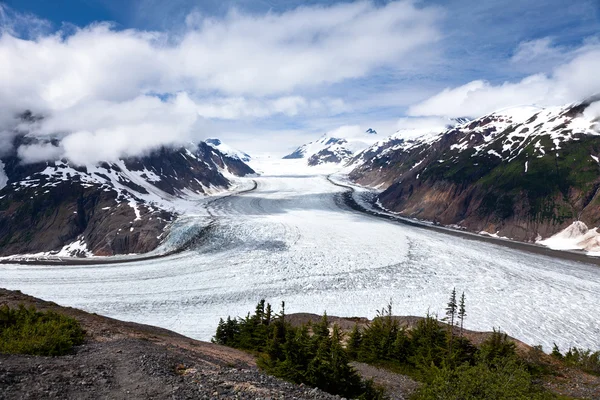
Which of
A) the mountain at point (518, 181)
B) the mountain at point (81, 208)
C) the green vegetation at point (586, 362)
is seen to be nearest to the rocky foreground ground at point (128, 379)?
the green vegetation at point (586, 362)

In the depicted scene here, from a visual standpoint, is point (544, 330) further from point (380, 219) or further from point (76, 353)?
point (380, 219)

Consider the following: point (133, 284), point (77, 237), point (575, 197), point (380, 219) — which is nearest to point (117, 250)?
point (77, 237)

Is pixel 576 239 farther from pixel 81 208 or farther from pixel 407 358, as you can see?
pixel 81 208

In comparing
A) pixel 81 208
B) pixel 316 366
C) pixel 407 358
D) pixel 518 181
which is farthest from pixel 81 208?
pixel 518 181

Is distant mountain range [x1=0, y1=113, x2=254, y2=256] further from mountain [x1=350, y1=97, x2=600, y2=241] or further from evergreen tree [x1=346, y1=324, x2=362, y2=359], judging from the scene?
mountain [x1=350, y1=97, x2=600, y2=241]

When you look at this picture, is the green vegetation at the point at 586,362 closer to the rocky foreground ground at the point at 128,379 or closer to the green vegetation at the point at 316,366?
the green vegetation at the point at 316,366
